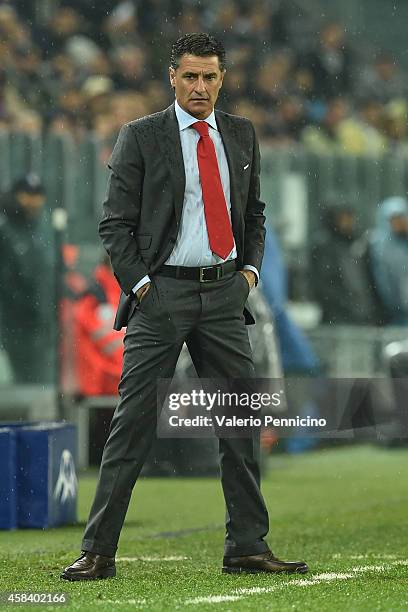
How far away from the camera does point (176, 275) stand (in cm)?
473

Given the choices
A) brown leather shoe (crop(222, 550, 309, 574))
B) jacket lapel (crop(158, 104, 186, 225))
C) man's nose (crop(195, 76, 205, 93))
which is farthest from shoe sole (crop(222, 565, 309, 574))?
man's nose (crop(195, 76, 205, 93))

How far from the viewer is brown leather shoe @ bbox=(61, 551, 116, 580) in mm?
4613

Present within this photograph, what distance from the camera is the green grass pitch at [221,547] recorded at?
4242 mm

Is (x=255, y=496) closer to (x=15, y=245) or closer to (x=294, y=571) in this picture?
(x=294, y=571)

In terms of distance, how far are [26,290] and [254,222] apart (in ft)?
19.1

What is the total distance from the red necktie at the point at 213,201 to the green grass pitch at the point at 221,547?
108 cm

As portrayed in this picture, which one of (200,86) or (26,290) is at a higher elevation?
(200,86)

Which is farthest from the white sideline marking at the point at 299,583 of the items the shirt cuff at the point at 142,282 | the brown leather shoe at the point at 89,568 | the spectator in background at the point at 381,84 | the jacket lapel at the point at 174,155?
the spectator in background at the point at 381,84

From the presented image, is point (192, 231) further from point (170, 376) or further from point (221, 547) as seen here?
point (221, 547)

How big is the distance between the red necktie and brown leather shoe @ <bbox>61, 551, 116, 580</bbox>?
104cm

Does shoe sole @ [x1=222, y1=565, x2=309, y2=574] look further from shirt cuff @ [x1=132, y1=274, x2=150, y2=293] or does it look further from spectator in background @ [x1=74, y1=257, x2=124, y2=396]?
spectator in background @ [x1=74, y1=257, x2=124, y2=396]

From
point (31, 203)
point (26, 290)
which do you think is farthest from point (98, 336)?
point (31, 203)

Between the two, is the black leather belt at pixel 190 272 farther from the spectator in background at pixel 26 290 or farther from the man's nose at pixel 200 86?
the spectator in background at pixel 26 290

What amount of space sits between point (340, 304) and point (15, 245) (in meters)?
2.89
